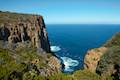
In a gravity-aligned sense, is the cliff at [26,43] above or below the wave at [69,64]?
above

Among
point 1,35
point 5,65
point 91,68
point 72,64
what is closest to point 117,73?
point 91,68

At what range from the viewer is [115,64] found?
2811 cm

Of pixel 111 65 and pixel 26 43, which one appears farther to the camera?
pixel 26 43

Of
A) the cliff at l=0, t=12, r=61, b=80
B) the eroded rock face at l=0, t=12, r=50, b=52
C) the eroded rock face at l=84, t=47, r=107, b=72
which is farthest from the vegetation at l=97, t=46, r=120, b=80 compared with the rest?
the eroded rock face at l=0, t=12, r=50, b=52

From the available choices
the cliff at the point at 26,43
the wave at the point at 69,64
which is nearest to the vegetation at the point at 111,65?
the cliff at the point at 26,43

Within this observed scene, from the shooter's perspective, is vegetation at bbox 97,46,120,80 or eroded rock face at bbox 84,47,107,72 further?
eroded rock face at bbox 84,47,107,72

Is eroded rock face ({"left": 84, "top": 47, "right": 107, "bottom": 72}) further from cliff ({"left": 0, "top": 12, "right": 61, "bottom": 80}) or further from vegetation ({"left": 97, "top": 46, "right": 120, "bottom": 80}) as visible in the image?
vegetation ({"left": 97, "top": 46, "right": 120, "bottom": 80})

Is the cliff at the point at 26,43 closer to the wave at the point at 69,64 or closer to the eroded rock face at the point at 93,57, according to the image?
the eroded rock face at the point at 93,57

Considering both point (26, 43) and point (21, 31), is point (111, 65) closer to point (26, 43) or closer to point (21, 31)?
point (26, 43)

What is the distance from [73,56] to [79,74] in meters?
116

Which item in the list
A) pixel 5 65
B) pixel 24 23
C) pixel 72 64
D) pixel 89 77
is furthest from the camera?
pixel 72 64

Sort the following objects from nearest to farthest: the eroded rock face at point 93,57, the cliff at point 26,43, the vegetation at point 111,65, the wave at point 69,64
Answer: the vegetation at point 111,65 → the eroded rock face at point 93,57 → the cliff at point 26,43 → the wave at point 69,64

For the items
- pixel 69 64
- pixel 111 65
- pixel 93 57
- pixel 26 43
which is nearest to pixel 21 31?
pixel 26 43

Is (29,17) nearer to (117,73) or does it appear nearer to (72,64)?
(72,64)
